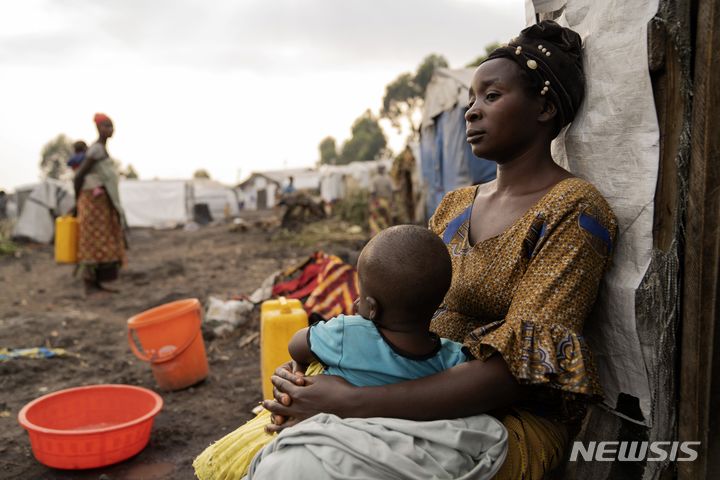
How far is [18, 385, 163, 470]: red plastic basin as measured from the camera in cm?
240

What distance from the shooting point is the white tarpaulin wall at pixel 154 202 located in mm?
20891

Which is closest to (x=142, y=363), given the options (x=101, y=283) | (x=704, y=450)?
(x=101, y=283)

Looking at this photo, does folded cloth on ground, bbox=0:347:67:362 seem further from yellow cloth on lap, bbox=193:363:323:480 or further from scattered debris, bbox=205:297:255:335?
yellow cloth on lap, bbox=193:363:323:480

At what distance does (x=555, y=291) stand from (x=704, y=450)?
1.60ft

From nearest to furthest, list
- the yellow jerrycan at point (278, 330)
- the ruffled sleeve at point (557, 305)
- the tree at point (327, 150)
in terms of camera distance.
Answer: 1. the ruffled sleeve at point (557, 305)
2. the yellow jerrycan at point (278, 330)
3. the tree at point (327, 150)

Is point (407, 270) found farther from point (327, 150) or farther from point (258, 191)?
point (327, 150)

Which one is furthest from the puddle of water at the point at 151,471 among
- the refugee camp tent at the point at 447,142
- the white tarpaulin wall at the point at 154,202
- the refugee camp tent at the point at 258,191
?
the refugee camp tent at the point at 258,191

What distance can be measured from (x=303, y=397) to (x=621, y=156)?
3.39ft

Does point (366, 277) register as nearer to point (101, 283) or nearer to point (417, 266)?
point (417, 266)

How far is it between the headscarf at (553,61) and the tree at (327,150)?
167ft

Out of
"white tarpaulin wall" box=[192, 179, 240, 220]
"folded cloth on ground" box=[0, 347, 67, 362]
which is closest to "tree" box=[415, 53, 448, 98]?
"white tarpaulin wall" box=[192, 179, 240, 220]

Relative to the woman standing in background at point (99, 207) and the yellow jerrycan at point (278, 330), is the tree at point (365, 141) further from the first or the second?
the yellow jerrycan at point (278, 330)

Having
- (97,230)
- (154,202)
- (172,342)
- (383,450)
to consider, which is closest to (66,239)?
(97,230)

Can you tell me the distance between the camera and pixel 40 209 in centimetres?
1387
